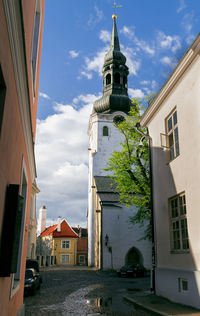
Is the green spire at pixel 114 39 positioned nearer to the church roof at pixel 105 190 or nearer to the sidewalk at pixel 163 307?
the church roof at pixel 105 190

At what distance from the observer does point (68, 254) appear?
1948 inches

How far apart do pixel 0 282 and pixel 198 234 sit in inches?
261

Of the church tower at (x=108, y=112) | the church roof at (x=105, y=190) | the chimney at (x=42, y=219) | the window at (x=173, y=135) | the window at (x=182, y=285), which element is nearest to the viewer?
the window at (x=182, y=285)

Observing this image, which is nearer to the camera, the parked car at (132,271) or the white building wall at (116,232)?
the parked car at (132,271)

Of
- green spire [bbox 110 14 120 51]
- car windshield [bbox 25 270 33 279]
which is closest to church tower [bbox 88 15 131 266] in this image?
green spire [bbox 110 14 120 51]

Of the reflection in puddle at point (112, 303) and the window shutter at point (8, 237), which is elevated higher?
the window shutter at point (8, 237)

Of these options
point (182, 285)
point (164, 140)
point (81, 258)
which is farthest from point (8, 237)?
point (81, 258)

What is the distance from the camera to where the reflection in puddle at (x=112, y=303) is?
10.3m

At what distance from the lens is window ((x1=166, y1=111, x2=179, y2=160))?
11437 millimetres

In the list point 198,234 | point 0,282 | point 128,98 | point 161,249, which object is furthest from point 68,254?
point 0,282

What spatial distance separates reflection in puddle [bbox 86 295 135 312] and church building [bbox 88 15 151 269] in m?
18.3

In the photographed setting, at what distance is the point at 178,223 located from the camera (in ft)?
35.5

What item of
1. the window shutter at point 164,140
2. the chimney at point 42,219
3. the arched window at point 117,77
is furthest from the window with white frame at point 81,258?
the window shutter at point 164,140

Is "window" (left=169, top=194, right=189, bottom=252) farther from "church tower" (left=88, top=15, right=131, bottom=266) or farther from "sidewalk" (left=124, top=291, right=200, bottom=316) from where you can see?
"church tower" (left=88, top=15, right=131, bottom=266)
